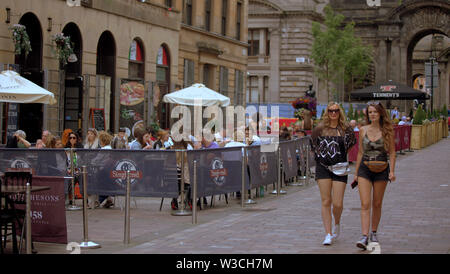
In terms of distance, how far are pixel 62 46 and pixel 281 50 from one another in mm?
46007

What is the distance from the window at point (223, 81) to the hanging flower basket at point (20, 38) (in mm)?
19652

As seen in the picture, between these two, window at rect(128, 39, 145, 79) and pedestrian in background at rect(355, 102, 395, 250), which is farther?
window at rect(128, 39, 145, 79)

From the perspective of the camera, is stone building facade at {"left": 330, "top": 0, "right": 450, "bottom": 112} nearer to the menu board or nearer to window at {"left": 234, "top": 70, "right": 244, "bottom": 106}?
window at {"left": 234, "top": 70, "right": 244, "bottom": 106}

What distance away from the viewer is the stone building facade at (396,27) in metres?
71.9

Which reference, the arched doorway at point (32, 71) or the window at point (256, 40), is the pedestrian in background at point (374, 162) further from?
the window at point (256, 40)

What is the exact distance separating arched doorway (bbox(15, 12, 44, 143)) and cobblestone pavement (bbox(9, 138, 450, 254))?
7.69 metres

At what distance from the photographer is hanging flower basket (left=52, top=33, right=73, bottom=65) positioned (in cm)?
2408

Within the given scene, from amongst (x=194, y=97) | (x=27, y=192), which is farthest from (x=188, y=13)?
(x=27, y=192)

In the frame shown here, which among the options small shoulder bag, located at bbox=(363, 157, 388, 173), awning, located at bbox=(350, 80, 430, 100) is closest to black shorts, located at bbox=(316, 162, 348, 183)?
small shoulder bag, located at bbox=(363, 157, 388, 173)

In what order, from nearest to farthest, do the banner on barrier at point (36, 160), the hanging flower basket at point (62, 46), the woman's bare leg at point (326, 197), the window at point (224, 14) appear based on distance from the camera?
the woman's bare leg at point (326, 197)
the banner on barrier at point (36, 160)
the hanging flower basket at point (62, 46)
the window at point (224, 14)

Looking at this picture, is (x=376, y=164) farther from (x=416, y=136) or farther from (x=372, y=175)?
(x=416, y=136)

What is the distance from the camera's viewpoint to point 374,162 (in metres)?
10.3

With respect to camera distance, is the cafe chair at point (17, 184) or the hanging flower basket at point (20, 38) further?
the hanging flower basket at point (20, 38)

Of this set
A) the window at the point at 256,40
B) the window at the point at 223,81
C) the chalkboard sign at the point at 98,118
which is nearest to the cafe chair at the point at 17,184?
the chalkboard sign at the point at 98,118
